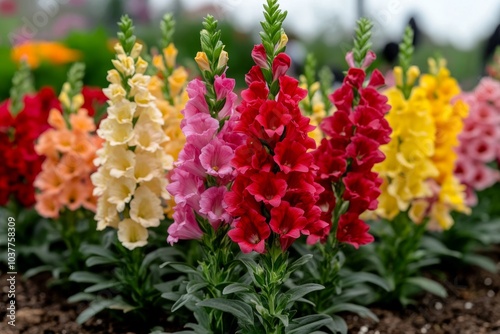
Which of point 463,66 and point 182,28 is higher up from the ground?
point 182,28

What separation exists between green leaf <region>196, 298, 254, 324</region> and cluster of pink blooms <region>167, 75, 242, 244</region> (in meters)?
0.29

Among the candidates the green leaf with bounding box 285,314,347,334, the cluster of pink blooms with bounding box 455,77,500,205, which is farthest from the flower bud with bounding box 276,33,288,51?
the cluster of pink blooms with bounding box 455,77,500,205

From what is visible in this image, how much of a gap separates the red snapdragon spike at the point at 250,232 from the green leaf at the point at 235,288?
17cm

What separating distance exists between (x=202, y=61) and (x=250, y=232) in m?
0.67

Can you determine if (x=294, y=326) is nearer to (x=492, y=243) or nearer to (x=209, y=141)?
(x=209, y=141)

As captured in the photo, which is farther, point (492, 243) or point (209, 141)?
point (492, 243)

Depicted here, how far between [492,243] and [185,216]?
3.38 metres

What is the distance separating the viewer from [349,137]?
3.02 meters

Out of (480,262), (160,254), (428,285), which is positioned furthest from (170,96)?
(480,262)

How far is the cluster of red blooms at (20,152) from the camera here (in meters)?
4.12

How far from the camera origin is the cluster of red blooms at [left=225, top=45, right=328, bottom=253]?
2.51 m

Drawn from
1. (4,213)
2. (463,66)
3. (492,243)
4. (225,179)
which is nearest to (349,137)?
(225,179)

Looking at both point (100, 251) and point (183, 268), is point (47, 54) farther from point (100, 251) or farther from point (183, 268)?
point (183, 268)

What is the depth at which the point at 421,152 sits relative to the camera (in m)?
3.57
